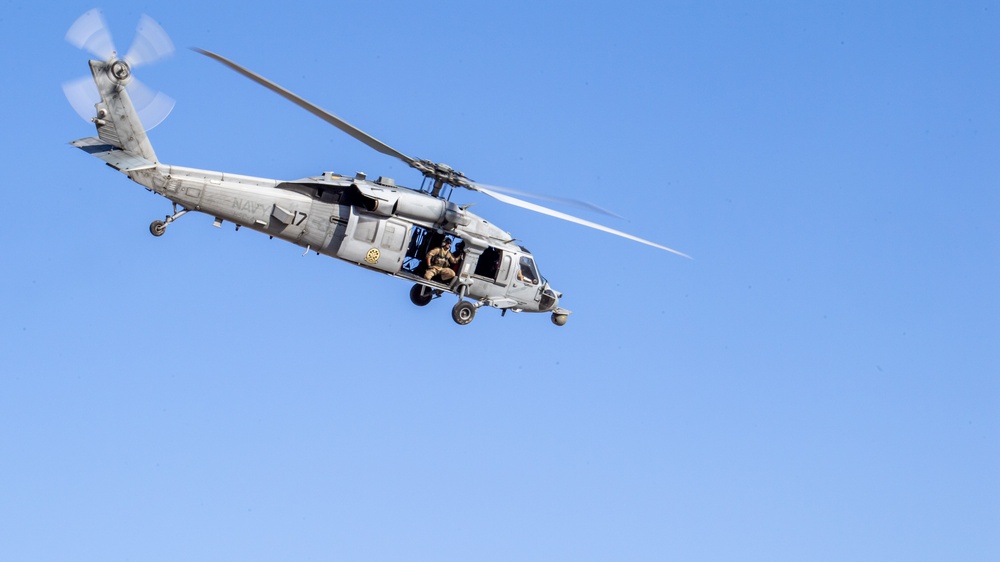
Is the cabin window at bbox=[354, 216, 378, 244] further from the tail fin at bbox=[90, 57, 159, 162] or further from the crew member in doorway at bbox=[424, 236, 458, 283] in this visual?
the tail fin at bbox=[90, 57, 159, 162]

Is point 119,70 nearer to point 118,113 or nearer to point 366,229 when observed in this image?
point 118,113

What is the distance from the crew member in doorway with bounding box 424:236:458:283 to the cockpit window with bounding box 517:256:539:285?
3.12 meters

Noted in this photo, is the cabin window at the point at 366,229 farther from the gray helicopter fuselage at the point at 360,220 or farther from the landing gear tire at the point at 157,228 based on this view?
the landing gear tire at the point at 157,228

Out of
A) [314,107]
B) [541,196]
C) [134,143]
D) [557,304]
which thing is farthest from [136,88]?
[557,304]

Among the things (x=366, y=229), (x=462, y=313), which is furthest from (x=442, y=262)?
(x=366, y=229)

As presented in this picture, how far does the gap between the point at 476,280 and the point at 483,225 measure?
6.11 ft

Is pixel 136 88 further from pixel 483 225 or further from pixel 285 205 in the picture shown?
pixel 483 225

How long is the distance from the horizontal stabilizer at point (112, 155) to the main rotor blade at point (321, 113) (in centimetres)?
465

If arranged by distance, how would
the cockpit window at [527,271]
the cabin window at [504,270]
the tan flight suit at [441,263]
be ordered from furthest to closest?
the cockpit window at [527,271] → the cabin window at [504,270] → the tan flight suit at [441,263]

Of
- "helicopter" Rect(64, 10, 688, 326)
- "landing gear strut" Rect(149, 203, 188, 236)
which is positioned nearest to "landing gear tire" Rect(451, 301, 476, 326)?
"helicopter" Rect(64, 10, 688, 326)

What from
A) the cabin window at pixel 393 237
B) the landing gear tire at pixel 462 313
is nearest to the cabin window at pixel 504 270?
the landing gear tire at pixel 462 313

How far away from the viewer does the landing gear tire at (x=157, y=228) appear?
4572 cm

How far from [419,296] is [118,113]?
12.6m

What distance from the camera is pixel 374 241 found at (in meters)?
50.4
